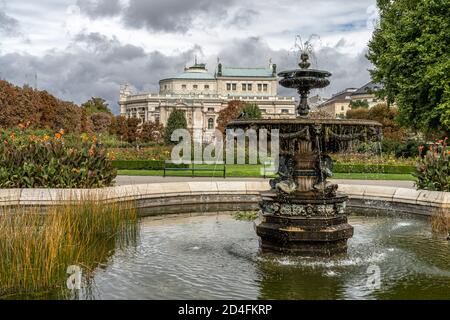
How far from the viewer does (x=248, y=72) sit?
115 m

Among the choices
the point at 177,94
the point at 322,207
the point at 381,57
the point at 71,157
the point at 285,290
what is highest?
the point at 177,94

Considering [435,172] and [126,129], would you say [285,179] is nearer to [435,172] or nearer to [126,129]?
[435,172]

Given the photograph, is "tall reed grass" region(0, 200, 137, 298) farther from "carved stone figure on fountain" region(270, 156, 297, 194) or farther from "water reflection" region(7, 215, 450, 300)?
"carved stone figure on fountain" region(270, 156, 297, 194)

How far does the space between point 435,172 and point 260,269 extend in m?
7.57

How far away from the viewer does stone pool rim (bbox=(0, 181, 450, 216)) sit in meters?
11.6

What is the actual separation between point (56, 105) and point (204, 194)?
53.7 metres

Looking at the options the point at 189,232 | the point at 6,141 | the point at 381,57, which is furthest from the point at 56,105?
the point at 189,232

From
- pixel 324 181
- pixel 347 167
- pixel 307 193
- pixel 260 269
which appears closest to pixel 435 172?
pixel 324 181

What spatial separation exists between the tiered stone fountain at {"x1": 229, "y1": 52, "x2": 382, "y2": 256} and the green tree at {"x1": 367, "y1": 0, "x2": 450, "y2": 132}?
17549 mm

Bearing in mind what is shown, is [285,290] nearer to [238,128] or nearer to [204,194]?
[238,128]

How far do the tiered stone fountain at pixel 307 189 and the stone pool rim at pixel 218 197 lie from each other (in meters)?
3.85

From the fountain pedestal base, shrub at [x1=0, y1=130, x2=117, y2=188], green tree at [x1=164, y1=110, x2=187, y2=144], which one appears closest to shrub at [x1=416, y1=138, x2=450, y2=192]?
the fountain pedestal base

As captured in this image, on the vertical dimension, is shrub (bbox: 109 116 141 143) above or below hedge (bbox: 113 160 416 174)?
above

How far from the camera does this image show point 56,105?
6381 centimetres
